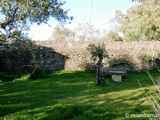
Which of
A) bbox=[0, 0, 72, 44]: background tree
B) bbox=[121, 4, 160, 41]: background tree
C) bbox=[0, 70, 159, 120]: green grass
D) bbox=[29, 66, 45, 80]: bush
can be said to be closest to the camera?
bbox=[0, 70, 159, 120]: green grass

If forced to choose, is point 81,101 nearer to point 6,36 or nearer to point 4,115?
point 4,115

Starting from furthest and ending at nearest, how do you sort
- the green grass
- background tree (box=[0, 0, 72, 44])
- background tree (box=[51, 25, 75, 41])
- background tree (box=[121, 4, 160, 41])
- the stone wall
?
background tree (box=[51, 25, 75, 41]) → the stone wall → background tree (box=[121, 4, 160, 41]) → background tree (box=[0, 0, 72, 44]) → the green grass

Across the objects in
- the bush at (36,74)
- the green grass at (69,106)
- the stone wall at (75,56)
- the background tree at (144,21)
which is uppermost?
the background tree at (144,21)

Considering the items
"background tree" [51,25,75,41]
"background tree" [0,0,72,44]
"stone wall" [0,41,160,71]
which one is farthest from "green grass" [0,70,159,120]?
"background tree" [51,25,75,41]

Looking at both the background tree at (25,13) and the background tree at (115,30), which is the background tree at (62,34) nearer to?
the background tree at (115,30)

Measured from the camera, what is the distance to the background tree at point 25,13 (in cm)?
1441

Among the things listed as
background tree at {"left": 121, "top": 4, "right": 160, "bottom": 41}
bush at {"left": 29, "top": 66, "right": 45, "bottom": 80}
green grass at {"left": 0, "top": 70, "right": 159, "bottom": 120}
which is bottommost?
green grass at {"left": 0, "top": 70, "right": 159, "bottom": 120}

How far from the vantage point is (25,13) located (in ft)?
48.3

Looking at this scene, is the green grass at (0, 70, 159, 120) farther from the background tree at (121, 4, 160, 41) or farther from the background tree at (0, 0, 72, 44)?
the background tree at (121, 4, 160, 41)

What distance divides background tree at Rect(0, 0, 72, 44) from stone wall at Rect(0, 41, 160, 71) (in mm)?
11106

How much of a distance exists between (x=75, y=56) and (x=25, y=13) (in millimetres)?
15326

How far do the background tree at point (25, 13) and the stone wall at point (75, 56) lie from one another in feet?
36.4

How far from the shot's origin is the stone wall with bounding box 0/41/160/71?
28.7 meters

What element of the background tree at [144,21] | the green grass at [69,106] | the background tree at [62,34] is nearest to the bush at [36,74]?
the green grass at [69,106]
